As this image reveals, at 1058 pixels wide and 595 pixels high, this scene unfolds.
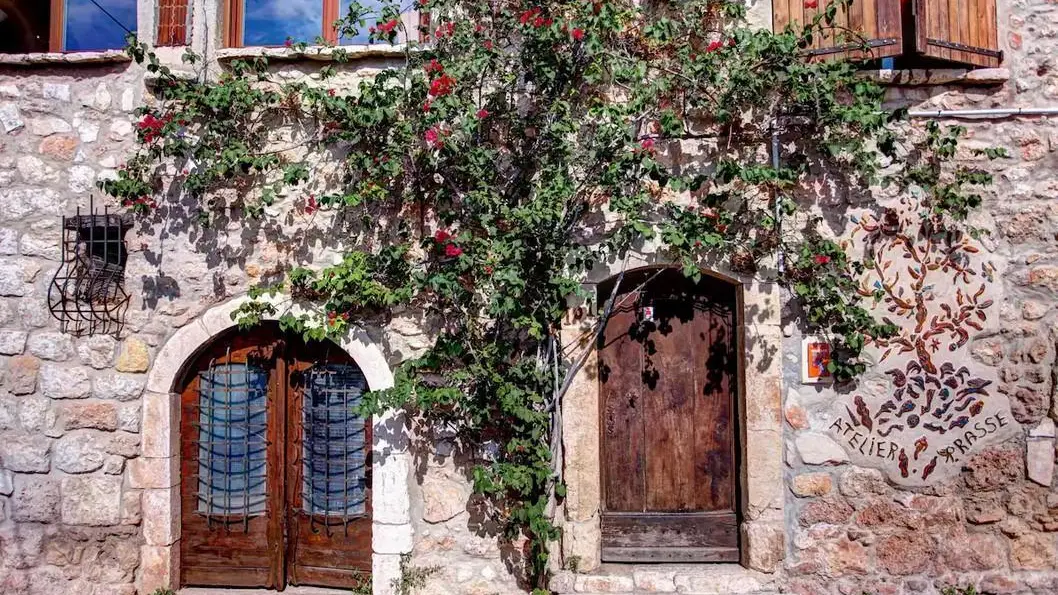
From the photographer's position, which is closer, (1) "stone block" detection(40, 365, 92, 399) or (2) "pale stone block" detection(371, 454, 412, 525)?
(2) "pale stone block" detection(371, 454, 412, 525)

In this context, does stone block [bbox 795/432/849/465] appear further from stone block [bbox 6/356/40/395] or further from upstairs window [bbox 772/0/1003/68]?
stone block [bbox 6/356/40/395]

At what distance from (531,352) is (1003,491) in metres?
2.47

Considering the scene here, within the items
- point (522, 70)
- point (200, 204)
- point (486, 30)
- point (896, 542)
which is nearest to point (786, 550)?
point (896, 542)

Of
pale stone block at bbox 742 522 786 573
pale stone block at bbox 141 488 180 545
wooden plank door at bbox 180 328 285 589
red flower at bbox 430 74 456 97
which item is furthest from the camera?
wooden plank door at bbox 180 328 285 589

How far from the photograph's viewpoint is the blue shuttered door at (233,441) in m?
3.78

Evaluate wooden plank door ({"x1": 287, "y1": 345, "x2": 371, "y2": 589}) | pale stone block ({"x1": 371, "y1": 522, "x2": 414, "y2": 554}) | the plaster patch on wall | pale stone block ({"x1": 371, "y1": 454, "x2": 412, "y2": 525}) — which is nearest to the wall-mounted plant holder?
wooden plank door ({"x1": 287, "y1": 345, "x2": 371, "y2": 589})

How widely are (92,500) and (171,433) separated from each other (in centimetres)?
53

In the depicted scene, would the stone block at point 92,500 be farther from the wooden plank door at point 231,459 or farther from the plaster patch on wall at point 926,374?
the plaster patch on wall at point 926,374

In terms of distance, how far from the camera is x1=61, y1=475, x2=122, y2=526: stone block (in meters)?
3.67

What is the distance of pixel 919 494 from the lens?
351 centimetres

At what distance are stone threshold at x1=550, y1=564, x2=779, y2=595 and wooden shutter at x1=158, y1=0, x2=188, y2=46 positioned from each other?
3.47 meters

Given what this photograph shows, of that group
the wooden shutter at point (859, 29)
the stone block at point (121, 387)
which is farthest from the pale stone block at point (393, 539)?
the wooden shutter at point (859, 29)

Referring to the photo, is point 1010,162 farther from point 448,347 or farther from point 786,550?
point 448,347

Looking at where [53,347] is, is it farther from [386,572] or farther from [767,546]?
[767,546]
